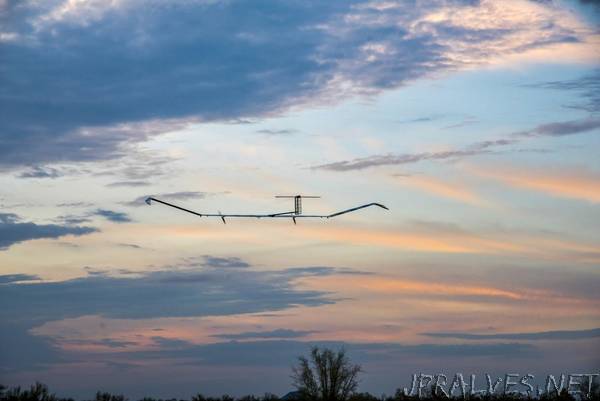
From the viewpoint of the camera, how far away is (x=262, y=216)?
51219mm

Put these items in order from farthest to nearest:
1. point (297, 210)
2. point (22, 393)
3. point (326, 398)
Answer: point (326, 398) < point (22, 393) < point (297, 210)

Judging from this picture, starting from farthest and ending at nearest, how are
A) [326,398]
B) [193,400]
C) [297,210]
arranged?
[193,400] → [326,398] → [297,210]

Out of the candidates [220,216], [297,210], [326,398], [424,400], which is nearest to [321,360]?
[326,398]

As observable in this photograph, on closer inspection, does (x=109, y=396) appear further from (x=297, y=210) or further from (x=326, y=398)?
(x=297, y=210)

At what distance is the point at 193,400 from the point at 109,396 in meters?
18.3

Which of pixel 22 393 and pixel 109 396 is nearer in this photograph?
pixel 22 393

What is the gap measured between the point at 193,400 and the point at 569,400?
177 feet

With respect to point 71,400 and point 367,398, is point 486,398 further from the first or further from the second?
point 71,400

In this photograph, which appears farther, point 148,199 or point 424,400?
point 424,400

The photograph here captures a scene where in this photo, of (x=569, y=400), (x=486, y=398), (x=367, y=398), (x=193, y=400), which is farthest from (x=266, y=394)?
(x=569, y=400)

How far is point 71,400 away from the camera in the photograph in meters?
123

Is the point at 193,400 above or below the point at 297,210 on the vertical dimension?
below

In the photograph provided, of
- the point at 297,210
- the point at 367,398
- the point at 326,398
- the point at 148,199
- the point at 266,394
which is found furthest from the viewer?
the point at 266,394

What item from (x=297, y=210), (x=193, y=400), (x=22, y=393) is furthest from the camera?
(x=193, y=400)
